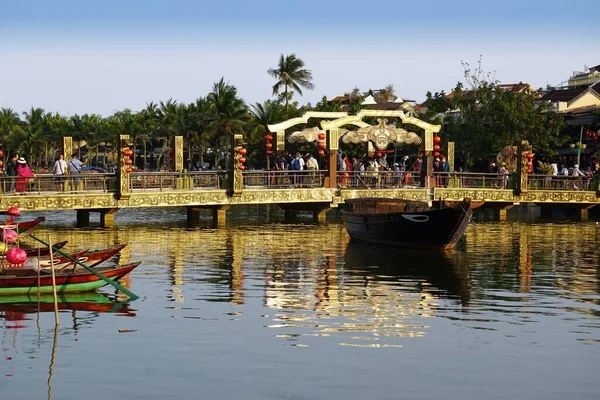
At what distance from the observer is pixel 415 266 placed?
30312 mm

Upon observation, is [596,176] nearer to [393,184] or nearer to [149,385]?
[393,184]

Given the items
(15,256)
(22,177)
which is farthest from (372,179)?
(15,256)

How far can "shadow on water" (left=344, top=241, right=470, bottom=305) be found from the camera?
2656 cm

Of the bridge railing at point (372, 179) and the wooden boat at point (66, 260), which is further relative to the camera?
the bridge railing at point (372, 179)

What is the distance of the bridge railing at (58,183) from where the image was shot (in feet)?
123

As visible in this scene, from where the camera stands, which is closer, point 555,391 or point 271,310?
point 555,391

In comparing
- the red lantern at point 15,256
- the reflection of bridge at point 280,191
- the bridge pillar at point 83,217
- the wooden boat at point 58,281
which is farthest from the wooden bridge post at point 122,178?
the red lantern at point 15,256

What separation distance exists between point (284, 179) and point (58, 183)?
9929 mm

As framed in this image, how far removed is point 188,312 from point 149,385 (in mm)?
6218

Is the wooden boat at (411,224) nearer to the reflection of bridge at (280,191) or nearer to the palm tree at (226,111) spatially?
the reflection of bridge at (280,191)

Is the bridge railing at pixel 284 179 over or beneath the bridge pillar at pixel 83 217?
over

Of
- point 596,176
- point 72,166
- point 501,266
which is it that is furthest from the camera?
point 596,176

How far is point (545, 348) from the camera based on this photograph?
1844cm

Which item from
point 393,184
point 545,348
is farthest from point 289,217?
point 545,348
